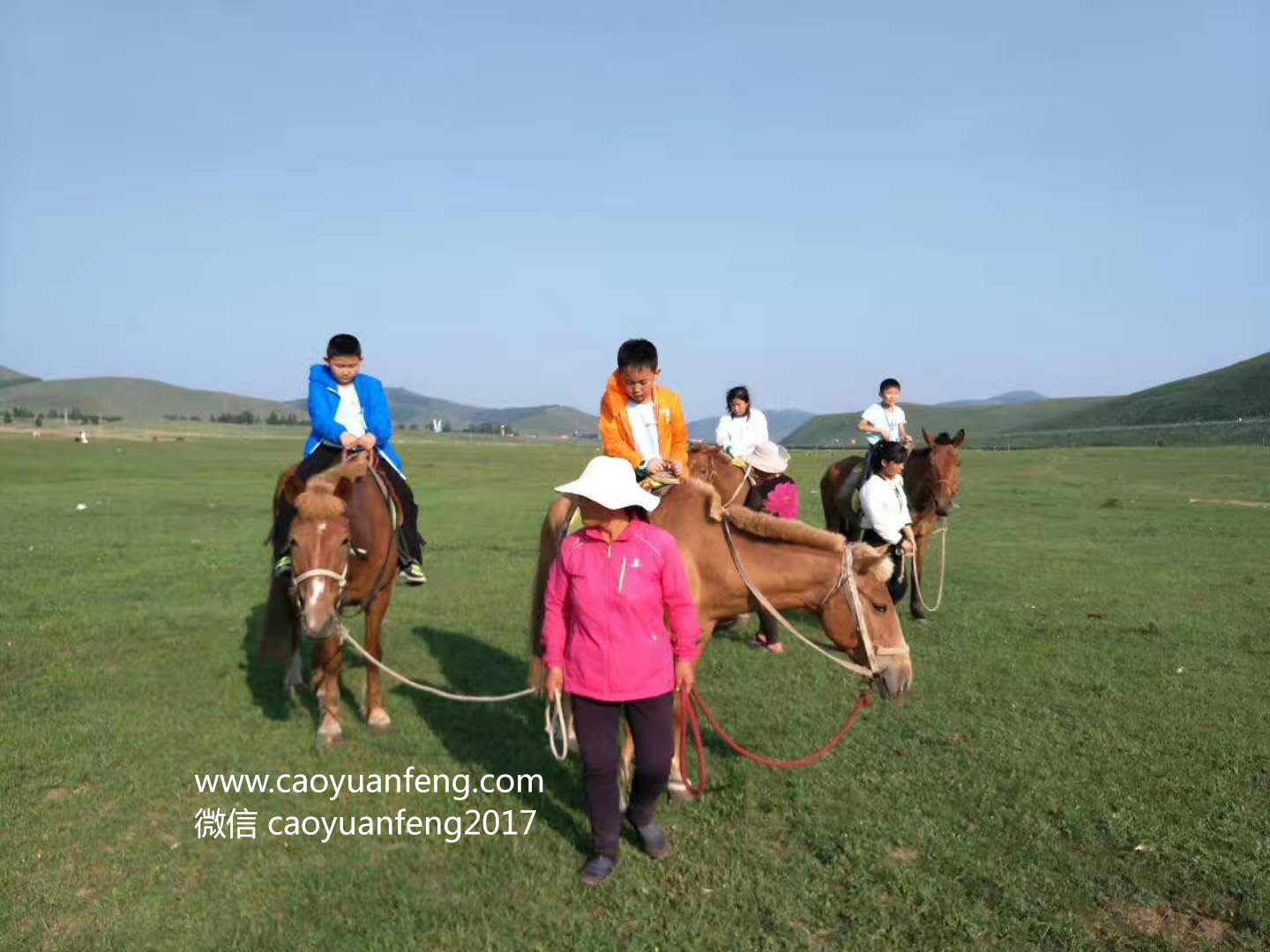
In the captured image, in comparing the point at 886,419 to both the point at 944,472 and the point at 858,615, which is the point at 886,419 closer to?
the point at 944,472

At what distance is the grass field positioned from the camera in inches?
164

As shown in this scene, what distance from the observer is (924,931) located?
4066 millimetres

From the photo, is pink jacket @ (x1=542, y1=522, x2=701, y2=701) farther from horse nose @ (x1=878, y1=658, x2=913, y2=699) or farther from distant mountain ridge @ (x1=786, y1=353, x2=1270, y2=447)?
distant mountain ridge @ (x1=786, y1=353, x2=1270, y2=447)

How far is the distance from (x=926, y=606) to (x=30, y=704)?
10439 millimetres

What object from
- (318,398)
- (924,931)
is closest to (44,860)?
(318,398)

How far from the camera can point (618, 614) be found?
4320 millimetres

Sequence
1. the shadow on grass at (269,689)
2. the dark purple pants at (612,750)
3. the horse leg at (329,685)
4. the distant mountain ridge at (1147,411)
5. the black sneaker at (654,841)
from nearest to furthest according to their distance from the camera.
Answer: the dark purple pants at (612,750) → the black sneaker at (654,841) → the horse leg at (329,685) → the shadow on grass at (269,689) → the distant mountain ridge at (1147,411)

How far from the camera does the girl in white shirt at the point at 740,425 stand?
34.1 feet

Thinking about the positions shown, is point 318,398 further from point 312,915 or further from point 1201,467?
point 1201,467

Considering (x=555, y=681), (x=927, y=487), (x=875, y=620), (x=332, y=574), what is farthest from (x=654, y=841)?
(x=927, y=487)

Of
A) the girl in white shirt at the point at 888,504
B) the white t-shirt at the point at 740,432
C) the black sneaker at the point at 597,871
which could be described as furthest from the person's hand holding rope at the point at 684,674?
the white t-shirt at the point at 740,432

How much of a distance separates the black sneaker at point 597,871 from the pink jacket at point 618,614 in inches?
40.1

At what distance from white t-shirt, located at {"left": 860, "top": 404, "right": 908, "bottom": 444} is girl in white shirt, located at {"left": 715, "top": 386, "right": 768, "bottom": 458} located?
1748 millimetres

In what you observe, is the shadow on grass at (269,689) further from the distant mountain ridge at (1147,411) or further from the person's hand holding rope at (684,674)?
the distant mountain ridge at (1147,411)
